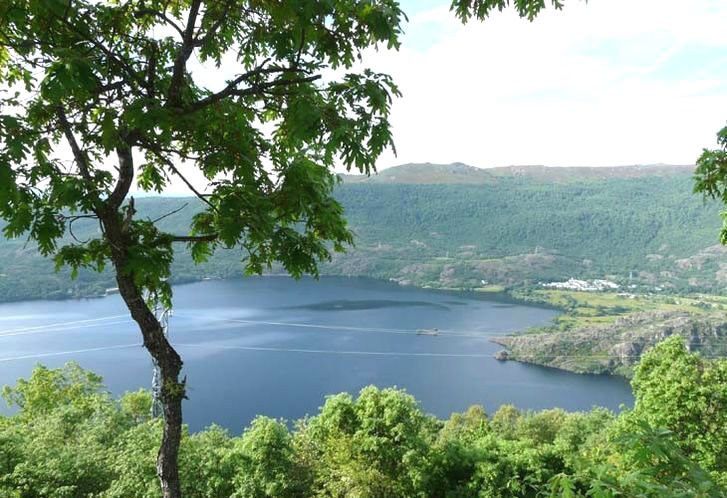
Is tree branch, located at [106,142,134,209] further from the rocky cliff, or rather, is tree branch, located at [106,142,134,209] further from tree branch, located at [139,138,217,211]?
the rocky cliff

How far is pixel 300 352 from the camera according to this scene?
54.6 metres

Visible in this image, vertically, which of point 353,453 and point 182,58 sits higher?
point 182,58

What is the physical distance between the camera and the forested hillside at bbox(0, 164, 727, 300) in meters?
99.2

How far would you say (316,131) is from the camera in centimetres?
263

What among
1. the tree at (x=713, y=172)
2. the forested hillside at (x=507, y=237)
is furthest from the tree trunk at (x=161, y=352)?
the forested hillside at (x=507, y=237)

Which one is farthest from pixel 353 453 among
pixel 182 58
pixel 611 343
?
pixel 611 343

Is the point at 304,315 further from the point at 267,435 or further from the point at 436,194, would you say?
the point at 436,194

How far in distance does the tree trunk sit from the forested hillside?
7895 centimetres

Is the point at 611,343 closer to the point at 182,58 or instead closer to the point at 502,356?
the point at 502,356

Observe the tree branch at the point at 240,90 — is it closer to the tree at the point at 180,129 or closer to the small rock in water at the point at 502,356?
the tree at the point at 180,129

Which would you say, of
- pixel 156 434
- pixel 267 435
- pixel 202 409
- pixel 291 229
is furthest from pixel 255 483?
pixel 202 409

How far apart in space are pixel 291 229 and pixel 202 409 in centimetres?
4126

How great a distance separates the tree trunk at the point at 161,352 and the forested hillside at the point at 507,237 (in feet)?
259

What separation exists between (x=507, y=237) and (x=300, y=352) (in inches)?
3721
